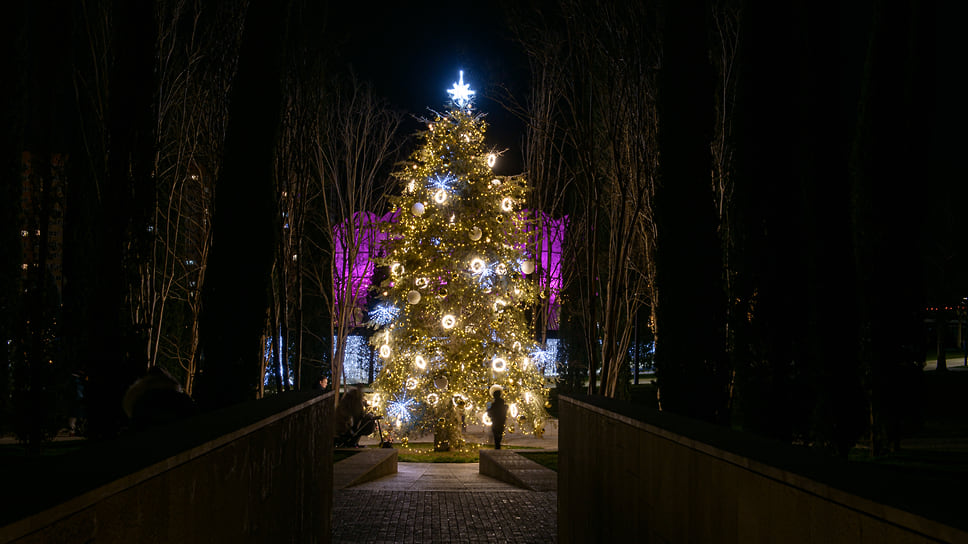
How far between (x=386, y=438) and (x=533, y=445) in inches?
180

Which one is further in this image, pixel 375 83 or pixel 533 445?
pixel 375 83

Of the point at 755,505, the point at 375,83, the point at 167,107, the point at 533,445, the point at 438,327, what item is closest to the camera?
the point at 755,505

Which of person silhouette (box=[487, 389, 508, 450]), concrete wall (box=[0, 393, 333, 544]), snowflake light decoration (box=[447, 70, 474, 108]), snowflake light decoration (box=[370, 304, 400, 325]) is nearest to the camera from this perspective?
concrete wall (box=[0, 393, 333, 544])

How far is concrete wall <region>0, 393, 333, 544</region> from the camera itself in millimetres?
1862

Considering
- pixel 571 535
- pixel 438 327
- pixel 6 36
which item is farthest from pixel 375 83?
pixel 571 535

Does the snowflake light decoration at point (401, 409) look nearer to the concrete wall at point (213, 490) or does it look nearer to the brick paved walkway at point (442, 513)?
the brick paved walkway at point (442, 513)

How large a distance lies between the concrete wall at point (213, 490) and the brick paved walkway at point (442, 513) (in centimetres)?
187

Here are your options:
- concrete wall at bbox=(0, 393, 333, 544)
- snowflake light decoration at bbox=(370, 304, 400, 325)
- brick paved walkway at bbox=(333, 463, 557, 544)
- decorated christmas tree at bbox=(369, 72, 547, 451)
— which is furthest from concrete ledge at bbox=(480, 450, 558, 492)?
concrete wall at bbox=(0, 393, 333, 544)

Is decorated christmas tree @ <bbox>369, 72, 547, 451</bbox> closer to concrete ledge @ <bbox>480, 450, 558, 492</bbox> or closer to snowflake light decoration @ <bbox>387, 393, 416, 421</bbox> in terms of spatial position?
snowflake light decoration @ <bbox>387, 393, 416, 421</bbox>

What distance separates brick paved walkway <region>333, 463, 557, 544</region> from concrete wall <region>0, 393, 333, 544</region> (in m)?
1.87

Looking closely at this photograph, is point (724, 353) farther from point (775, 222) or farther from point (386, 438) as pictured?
point (386, 438)

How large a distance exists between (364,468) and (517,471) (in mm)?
2501

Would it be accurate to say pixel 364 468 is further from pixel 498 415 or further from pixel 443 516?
pixel 498 415

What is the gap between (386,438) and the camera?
1819 cm
